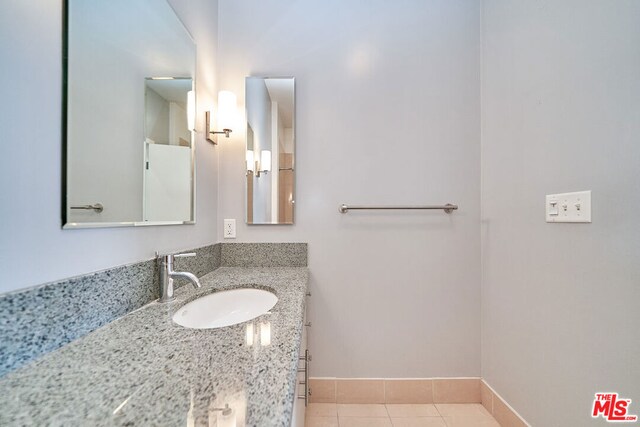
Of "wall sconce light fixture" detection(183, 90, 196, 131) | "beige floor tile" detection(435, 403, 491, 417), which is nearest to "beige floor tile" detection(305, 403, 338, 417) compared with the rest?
"beige floor tile" detection(435, 403, 491, 417)

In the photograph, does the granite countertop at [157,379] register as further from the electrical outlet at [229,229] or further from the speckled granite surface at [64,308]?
the electrical outlet at [229,229]

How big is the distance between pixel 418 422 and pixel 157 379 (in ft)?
4.65

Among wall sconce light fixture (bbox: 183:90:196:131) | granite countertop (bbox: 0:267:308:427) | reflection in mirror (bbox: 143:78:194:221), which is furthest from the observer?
wall sconce light fixture (bbox: 183:90:196:131)

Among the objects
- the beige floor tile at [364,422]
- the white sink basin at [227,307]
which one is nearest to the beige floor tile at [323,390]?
the beige floor tile at [364,422]

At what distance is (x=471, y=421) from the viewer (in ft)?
4.25

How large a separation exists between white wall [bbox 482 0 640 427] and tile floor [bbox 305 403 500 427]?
0.68 ft

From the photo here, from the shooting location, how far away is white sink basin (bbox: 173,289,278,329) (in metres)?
0.86

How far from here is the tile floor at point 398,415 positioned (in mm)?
1271

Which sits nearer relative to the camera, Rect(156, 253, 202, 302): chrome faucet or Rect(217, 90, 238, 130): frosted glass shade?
Rect(156, 253, 202, 302): chrome faucet

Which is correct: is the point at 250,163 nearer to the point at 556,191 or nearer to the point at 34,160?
the point at 34,160

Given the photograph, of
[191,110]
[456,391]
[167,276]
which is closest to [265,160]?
[191,110]

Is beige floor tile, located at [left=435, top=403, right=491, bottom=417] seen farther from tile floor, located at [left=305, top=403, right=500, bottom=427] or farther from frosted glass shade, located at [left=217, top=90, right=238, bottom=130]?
frosted glass shade, located at [left=217, top=90, right=238, bottom=130]

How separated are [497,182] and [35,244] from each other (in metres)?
1.79

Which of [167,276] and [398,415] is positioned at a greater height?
[167,276]
